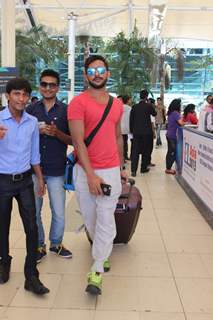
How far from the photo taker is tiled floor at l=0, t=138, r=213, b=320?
9.75 feet

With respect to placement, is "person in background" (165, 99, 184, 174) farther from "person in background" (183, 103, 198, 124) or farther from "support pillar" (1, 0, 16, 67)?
"support pillar" (1, 0, 16, 67)

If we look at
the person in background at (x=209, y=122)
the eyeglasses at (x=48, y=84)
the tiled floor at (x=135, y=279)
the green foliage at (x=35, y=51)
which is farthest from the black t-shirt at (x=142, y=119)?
the green foliage at (x=35, y=51)

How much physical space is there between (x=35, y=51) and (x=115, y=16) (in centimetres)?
678

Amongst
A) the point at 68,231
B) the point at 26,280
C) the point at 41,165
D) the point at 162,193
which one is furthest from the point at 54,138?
the point at 162,193

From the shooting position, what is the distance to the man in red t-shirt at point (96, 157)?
116 inches

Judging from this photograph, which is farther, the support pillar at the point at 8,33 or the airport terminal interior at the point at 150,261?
the support pillar at the point at 8,33

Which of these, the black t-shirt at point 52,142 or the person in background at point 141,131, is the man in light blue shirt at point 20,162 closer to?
the black t-shirt at point 52,142

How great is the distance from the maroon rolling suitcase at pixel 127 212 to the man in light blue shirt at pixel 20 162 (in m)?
0.97

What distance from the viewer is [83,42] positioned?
24.1 meters

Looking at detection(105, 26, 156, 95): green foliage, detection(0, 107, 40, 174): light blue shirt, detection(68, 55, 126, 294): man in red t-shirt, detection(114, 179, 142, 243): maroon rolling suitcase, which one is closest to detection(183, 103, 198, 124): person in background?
detection(114, 179, 142, 243): maroon rolling suitcase

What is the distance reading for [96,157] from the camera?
119 inches

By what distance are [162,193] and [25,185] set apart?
4.01 meters

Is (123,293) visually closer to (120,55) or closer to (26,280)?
(26,280)

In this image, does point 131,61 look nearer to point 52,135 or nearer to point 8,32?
point 8,32
